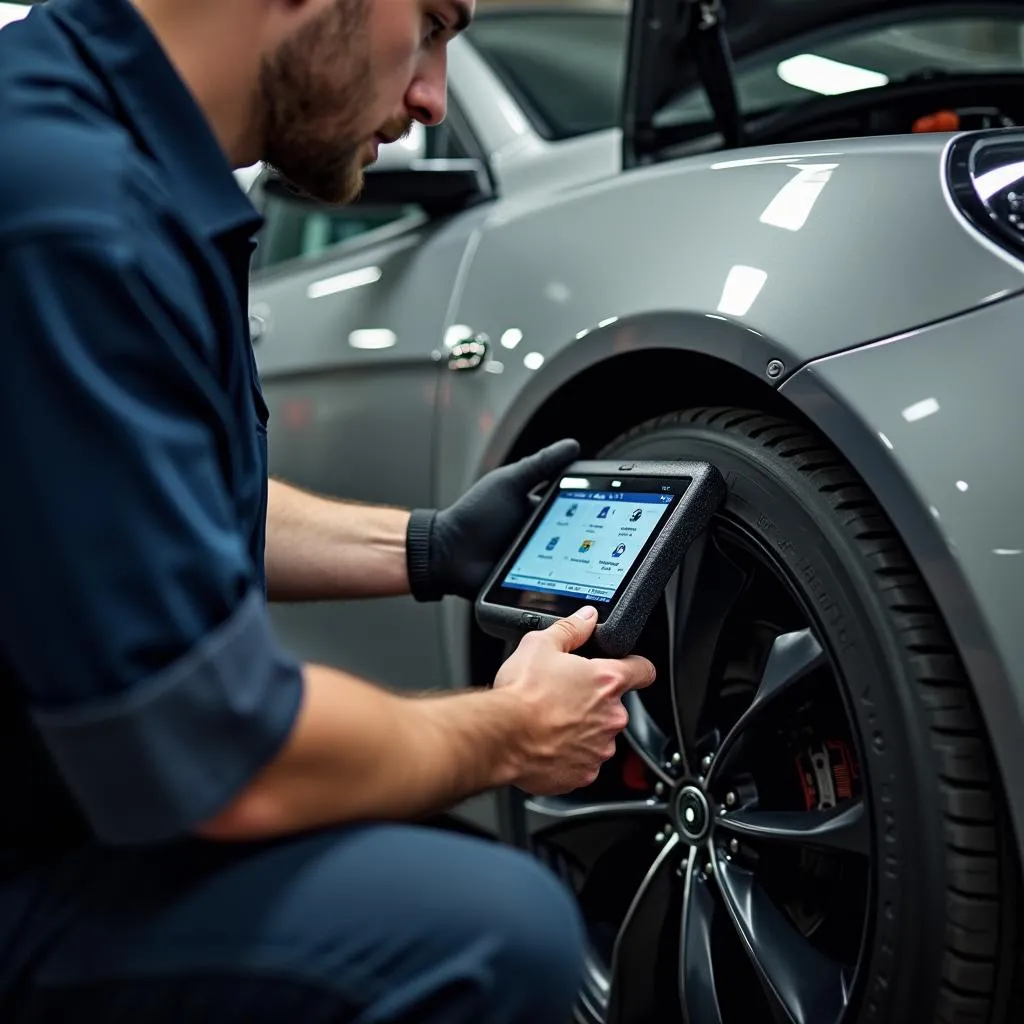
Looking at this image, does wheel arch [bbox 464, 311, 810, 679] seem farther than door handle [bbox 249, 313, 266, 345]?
No

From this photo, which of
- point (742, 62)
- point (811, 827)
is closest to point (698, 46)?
point (742, 62)

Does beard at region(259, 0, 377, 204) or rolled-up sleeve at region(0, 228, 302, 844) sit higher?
beard at region(259, 0, 377, 204)

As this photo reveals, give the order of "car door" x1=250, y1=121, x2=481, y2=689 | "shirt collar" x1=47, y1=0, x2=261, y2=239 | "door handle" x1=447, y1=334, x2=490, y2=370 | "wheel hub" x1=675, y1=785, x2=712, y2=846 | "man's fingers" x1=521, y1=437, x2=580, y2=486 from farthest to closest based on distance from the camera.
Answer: "car door" x1=250, y1=121, x2=481, y2=689, "door handle" x1=447, y1=334, x2=490, y2=370, "man's fingers" x1=521, y1=437, x2=580, y2=486, "wheel hub" x1=675, y1=785, x2=712, y2=846, "shirt collar" x1=47, y1=0, x2=261, y2=239

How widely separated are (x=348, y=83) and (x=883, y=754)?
64 centimetres

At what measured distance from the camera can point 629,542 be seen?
45.3 inches

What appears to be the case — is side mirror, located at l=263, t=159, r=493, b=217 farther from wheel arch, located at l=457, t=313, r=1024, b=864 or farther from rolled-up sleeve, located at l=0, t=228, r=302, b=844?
rolled-up sleeve, located at l=0, t=228, r=302, b=844

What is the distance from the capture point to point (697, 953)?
1.16 m

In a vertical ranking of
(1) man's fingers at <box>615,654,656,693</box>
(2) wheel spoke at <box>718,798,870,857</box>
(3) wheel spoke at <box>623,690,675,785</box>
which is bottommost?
(3) wheel spoke at <box>623,690,675,785</box>

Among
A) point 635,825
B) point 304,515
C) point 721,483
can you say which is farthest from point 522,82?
point 635,825

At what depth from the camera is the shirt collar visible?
33.0 inches

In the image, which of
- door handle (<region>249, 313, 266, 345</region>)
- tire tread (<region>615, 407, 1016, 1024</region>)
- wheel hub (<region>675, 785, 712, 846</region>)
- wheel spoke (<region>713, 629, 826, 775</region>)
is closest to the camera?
tire tread (<region>615, 407, 1016, 1024</region>)

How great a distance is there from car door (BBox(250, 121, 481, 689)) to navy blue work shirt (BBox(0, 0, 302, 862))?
0.79 metres

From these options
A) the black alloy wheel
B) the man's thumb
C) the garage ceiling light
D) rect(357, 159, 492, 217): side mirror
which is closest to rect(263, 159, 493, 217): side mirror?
rect(357, 159, 492, 217): side mirror

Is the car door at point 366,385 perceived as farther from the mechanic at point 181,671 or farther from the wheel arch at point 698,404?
the mechanic at point 181,671
